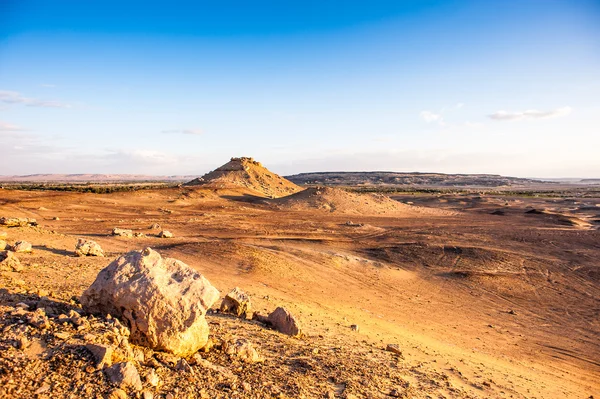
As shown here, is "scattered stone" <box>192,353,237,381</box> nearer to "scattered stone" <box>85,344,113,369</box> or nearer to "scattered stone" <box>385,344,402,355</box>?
"scattered stone" <box>85,344,113,369</box>

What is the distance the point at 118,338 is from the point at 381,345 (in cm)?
549

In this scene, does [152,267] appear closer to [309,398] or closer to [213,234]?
[309,398]

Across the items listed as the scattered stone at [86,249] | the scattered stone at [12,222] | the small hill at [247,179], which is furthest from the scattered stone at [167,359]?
the small hill at [247,179]

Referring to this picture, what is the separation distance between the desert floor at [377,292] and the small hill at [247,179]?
20.3 meters

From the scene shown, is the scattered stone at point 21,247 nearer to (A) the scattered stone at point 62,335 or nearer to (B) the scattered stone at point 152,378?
(A) the scattered stone at point 62,335

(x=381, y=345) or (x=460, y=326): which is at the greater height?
(x=381, y=345)

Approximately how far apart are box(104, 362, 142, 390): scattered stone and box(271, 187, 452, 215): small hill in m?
34.9

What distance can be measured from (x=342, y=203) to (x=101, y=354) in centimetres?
3741

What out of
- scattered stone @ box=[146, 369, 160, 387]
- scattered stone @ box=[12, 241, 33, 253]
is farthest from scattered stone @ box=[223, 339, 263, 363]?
scattered stone @ box=[12, 241, 33, 253]

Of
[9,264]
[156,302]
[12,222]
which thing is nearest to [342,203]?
[12,222]

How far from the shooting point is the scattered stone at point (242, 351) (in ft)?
20.3

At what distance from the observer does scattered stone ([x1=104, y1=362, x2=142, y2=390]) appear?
4707 millimetres

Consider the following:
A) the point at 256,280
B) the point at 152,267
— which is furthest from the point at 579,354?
the point at 152,267

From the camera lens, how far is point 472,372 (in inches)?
332
